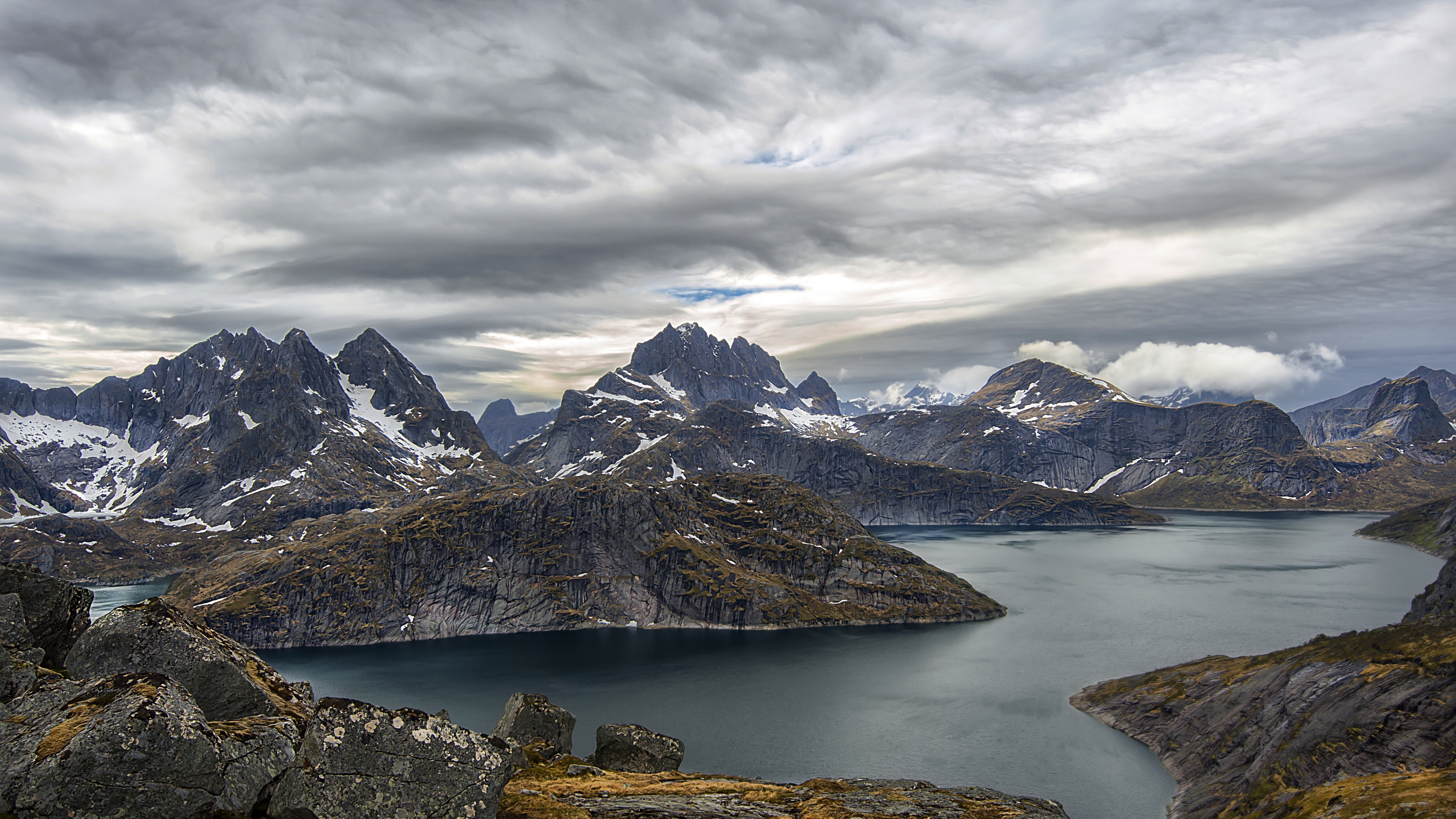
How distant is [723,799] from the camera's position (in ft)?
143

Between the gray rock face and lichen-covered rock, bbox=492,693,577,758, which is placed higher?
lichen-covered rock, bbox=492,693,577,758

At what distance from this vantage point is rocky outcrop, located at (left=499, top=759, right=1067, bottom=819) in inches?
1399

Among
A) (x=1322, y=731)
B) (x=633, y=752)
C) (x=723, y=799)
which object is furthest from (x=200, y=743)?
(x=1322, y=731)

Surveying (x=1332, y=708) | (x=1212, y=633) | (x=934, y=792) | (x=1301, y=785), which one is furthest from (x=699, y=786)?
(x=1212, y=633)

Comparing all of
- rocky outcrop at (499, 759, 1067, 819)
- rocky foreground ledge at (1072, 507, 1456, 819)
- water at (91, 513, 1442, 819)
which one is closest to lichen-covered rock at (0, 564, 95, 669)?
rocky outcrop at (499, 759, 1067, 819)

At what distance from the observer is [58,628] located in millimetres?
35875

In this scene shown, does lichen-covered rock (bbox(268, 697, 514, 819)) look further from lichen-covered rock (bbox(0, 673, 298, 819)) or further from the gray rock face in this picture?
the gray rock face

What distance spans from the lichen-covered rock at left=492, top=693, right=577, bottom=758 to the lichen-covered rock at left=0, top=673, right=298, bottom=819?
30.2 metres

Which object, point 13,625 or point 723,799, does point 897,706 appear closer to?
point 723,799

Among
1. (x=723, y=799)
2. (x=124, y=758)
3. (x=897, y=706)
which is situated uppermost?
(x=124, y=758)

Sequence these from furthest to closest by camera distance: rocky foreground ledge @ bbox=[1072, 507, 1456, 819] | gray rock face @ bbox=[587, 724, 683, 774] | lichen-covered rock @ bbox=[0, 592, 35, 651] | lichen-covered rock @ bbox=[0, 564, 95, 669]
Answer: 1. rocky foreground ledge @ bbox=[1072, 507, 1456, 819]
2. gray rock face @ bbox=[587, 724, 683, 774]
3. lichen-covered rock @ bbox=[0, 564, 95, 669]
4. lichen-covered rock @ bbox=[0, 592, 35, 651]

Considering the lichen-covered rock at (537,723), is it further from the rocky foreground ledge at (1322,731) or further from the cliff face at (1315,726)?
the cliff face at (1315,726)

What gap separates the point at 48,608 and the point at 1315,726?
119 m

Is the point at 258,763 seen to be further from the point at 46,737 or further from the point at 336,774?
the point at 46,737
